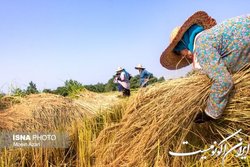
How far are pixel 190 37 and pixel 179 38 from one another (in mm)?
72

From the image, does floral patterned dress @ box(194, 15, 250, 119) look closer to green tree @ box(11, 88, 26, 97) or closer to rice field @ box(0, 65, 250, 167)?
rice field @ box(0, 65, 250, 167)

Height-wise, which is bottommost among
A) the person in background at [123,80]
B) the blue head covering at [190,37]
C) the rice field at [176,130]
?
the rice field at [176,130]

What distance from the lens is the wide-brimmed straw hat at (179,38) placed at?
254 cm

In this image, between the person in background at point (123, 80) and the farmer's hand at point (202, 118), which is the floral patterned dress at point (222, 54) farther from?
the person in background at point (123, 80)

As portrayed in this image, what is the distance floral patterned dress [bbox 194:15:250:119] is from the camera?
7.33 feet

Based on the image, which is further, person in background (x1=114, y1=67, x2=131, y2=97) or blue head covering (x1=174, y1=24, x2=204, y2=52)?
person in background (x1=114, y1=67, x2=131, y2=97)

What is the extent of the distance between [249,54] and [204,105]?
396 mm

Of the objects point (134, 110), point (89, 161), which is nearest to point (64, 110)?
point (89, 161)

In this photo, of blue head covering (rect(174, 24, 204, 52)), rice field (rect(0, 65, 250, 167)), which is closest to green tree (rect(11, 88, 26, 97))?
rice field (rect(0, 65, 250, 167))

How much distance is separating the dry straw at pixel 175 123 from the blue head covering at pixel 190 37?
25 centimetres

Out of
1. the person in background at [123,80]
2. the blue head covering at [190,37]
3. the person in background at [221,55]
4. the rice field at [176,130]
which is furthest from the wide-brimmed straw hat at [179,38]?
the person in background at [123,80]

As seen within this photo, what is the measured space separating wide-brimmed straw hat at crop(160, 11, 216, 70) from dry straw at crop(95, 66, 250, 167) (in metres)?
0.29

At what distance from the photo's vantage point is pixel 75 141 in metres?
3.30

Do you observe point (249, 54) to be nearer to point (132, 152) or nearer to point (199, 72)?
point (199, 72)
